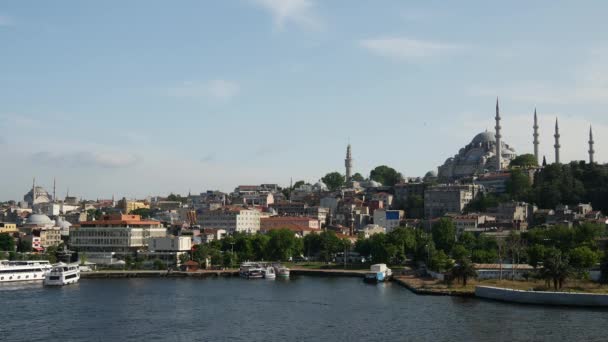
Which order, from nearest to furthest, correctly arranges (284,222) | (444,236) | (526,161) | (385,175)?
(444,236) → (284,222) → (526,161) → (385,175)

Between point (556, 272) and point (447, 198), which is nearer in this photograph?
point (556, 272)

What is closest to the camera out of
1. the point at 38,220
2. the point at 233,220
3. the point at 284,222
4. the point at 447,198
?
the point at 284,222

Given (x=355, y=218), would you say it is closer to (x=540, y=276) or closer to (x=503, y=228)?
(x=503, y=228)

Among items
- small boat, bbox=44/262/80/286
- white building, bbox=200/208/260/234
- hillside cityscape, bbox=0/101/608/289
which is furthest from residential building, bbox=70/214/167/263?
white building, bbox=200/208/260/234

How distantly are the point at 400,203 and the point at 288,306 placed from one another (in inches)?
3121

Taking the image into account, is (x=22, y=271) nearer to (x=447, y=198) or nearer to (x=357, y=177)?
(x=447, y=198)

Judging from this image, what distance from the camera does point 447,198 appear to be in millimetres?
111500

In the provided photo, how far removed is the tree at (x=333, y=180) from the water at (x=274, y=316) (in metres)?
102

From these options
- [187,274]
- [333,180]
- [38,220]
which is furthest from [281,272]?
[333,180]

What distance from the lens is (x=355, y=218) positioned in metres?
118

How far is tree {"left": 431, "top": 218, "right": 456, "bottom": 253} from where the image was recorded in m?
78.4

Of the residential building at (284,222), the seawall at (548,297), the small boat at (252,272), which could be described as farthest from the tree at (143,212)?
the seawall at (548,297)

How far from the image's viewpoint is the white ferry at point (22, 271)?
6301 centimetres

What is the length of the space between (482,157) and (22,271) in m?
86.6
